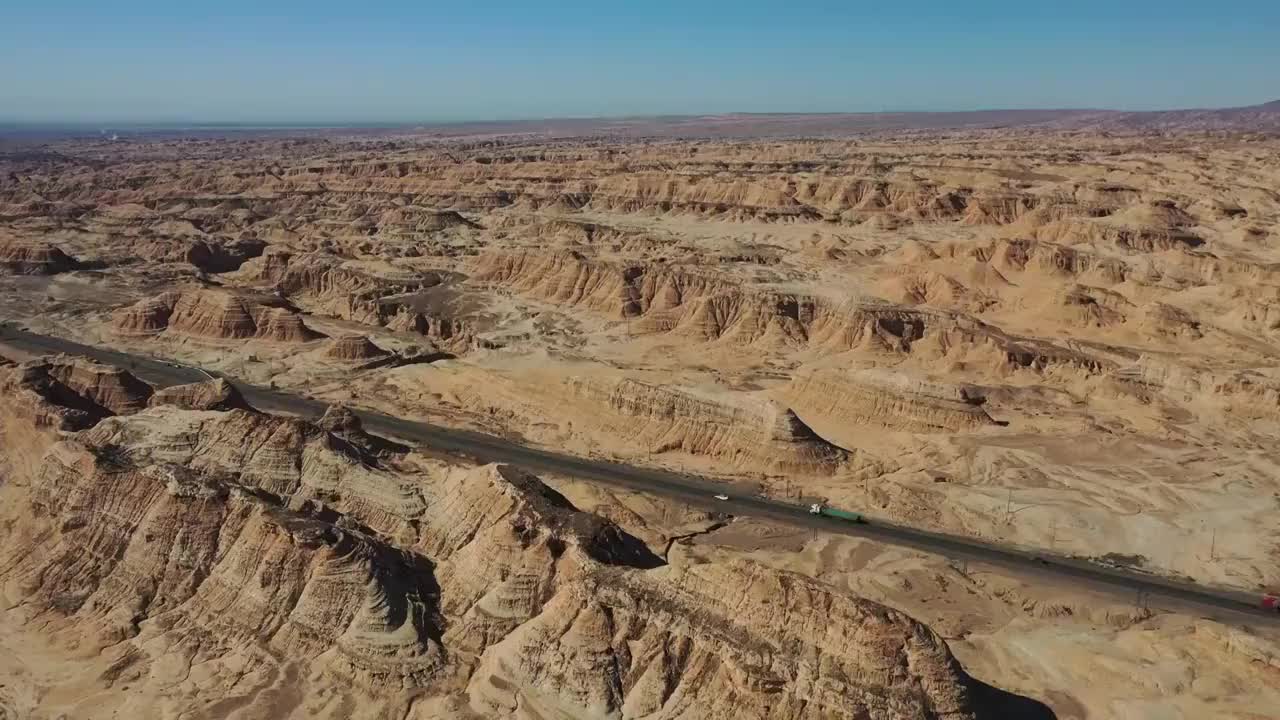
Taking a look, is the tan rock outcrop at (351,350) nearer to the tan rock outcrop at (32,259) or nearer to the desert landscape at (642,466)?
the desert landscape at (642,466)

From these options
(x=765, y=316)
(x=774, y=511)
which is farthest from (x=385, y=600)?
(x=765, y=316)

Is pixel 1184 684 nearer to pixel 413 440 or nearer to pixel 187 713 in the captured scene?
pixel 187 713

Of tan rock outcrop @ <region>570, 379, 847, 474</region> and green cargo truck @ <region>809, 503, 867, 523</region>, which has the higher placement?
tan rock outcrop @ <region>570, 379, 847, 474</region>

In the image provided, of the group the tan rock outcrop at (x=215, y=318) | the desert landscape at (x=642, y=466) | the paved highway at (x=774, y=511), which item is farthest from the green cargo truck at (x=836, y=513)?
the tan rock outcrop at (x=215, y=318)

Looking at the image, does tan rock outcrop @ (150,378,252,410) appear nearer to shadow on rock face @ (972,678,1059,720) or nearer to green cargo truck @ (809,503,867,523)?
green cargo truck @ (809,503,867,523)

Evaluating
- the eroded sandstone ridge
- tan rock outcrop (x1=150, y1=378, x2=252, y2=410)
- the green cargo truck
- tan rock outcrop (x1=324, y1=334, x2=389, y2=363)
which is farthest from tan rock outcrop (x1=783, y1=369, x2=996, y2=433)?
tan rock outcrop (x1=324, y1=334, x2=389, y2=363)

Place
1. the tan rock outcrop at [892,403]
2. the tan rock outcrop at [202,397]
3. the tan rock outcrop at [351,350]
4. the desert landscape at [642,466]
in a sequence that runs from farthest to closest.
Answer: the tan rock outcrop at [351,350] < the tan rock outcrop at [892,403] < the tan rock outcrop at [202,397] < the desert landscape at [642,466]

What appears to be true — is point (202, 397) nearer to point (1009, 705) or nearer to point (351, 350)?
point (351, 350)
